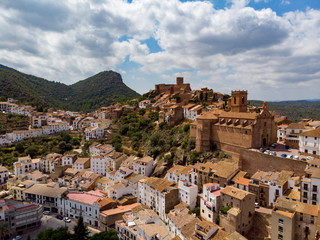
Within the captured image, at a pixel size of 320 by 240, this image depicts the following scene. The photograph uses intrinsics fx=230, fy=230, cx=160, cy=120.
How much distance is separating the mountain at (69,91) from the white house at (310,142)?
90.9 m

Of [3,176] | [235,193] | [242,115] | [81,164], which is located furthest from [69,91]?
[235,193]

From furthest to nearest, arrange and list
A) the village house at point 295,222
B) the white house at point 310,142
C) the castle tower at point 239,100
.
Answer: the castle tower at point 239,100 < the white house at point 310,142 < the village house at point 295,222

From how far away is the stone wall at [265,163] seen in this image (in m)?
25.3

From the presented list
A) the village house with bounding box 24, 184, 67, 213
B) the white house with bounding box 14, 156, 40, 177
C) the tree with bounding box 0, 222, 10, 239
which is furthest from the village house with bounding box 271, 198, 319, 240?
the white house with bounding box 14, 156, 40, 177

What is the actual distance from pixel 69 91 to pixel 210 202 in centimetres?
14882

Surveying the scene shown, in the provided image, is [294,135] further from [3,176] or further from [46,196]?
[3,176]

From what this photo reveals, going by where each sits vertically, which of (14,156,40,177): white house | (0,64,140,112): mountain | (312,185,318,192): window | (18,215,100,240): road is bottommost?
(18,215,100,240): road

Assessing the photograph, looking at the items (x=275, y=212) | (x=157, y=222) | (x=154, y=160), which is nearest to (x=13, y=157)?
(x=154, y=160)

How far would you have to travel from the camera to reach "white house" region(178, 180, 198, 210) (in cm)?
2939

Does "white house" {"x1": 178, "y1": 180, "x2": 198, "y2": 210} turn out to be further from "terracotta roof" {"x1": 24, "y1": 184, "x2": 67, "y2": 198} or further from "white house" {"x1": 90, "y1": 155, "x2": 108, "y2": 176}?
"white house" {"x1": 90, "y1": 155, "x2": 108, "y2": 176}

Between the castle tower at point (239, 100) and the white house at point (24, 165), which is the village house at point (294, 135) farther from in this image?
the white house at point (24, 165)

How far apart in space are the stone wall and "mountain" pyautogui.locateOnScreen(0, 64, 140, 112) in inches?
3361

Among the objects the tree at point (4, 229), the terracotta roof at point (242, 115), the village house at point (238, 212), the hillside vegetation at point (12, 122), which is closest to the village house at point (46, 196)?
the tree at point (4, 229)

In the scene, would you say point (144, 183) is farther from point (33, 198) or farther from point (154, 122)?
point (154, 122)
